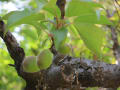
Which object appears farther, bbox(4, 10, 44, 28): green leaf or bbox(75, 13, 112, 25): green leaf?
bbox(75, 13, 112, 25): green leaf

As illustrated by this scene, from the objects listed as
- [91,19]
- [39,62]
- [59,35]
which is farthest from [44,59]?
[91,19]

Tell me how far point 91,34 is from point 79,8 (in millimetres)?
136

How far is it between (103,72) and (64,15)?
1.20 feet

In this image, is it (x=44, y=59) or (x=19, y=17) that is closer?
(x=19, y=17)

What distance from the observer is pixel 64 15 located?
1137 mm

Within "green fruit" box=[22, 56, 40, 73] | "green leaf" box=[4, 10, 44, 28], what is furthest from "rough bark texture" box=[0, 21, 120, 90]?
"green leaf" box=[4, 10, 44, 28]

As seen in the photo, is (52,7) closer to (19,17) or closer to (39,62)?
(19,17)

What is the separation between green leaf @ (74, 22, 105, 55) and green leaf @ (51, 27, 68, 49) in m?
0.09

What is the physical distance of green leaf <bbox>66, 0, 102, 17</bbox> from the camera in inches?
39.1

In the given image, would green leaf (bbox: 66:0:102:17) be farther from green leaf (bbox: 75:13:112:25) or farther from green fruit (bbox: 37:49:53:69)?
green fruit (bbox: 37:49:53:69)

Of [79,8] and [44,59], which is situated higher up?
[79,8]

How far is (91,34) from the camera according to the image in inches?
41.4

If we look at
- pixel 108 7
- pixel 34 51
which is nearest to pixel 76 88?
pixel 108 7

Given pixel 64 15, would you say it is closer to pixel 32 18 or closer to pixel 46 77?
pixel 32 18
